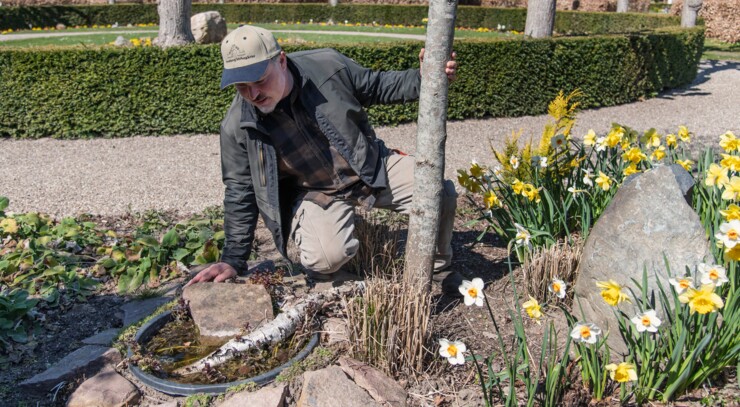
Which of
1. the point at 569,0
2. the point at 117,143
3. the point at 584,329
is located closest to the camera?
the point at 584,329

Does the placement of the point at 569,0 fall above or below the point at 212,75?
above

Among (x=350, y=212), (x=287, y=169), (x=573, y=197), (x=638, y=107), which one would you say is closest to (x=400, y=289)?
(x=350, y=212)

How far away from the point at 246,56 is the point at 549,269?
1647 mm

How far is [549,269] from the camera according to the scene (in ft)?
10.0

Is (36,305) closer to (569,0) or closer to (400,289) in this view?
(400,289)

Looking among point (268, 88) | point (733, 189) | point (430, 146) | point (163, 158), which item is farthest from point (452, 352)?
point (163, 158)

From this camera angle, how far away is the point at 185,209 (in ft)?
17.1

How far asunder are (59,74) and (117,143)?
1.09 meters

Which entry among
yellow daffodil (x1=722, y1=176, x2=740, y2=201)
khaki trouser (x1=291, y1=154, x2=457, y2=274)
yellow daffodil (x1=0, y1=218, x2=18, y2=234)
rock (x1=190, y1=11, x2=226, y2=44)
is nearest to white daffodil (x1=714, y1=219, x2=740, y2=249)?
yellow daffodil (x1=722, y1=176, x2=740, y2=201)

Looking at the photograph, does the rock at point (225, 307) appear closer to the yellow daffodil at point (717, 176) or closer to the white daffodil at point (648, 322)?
the white daffodil at point (648, 322)

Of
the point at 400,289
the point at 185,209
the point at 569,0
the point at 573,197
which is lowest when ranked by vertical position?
the point at 185,209

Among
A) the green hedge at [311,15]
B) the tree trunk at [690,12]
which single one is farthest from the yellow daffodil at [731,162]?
the green hedge at [311,15]

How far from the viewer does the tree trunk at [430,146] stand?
2.62 m

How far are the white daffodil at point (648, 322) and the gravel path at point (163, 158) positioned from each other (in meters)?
2.60
